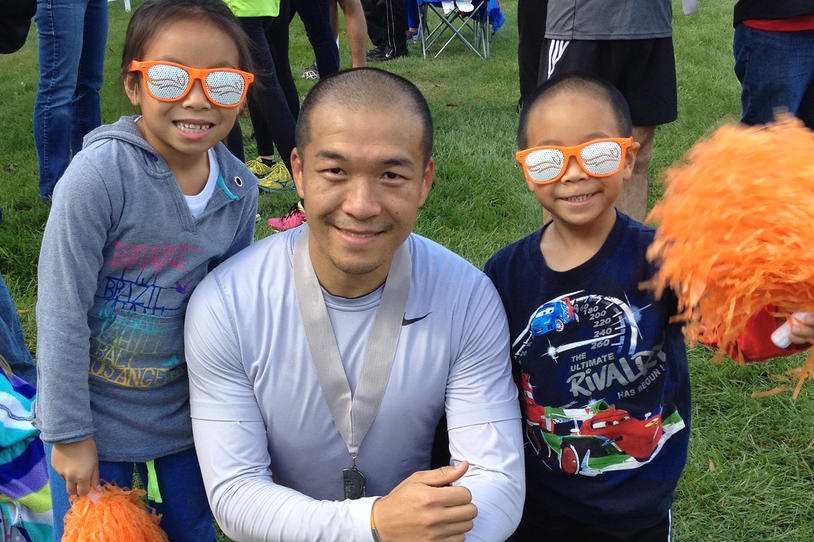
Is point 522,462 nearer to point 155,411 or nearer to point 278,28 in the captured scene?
point 155,411

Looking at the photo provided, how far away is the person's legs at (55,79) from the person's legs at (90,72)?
1.00 feet

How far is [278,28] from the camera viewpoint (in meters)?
4.85

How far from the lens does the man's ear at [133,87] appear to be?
1.95 m

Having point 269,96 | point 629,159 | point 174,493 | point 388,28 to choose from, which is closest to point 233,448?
point 174,493

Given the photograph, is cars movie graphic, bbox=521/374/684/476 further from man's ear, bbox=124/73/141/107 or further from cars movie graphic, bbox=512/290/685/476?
man's ear, bbox=124/73/141/107

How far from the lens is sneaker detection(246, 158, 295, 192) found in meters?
4.95

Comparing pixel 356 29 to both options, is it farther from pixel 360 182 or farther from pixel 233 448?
pixel 233 448

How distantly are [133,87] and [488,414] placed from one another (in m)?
1.25

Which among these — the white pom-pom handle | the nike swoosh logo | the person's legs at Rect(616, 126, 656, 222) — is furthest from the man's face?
the person's legs at Rect(616, 126, 656, 222)

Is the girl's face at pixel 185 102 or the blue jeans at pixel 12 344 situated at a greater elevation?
the girl's face at pixel 185 102

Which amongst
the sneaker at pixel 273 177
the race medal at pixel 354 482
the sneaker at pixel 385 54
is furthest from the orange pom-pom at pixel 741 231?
the sneaker at pixel 385 54

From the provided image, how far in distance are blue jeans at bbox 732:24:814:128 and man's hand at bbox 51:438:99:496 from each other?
3.18 m

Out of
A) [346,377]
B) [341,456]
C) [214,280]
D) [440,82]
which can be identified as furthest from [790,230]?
[440,82]

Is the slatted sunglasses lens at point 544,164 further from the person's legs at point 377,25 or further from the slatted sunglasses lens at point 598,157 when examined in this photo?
the person's legs at point 377,25
